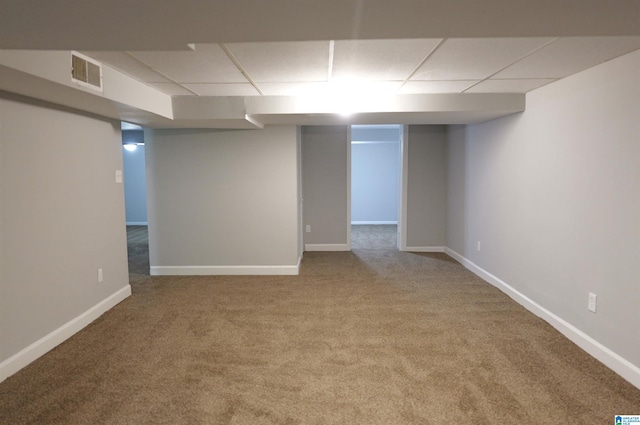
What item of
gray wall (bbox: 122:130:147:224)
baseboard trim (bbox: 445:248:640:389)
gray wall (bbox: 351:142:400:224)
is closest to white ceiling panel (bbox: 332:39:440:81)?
baseboard trim (bbox: 445:248:640:389)

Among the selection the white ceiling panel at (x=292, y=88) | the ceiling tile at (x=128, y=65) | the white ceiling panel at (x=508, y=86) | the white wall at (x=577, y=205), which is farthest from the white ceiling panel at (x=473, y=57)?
Result: the ceiling tile at (x=128, y=65)

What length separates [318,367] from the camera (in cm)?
263

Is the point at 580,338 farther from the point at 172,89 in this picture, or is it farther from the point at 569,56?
the point at 172,89

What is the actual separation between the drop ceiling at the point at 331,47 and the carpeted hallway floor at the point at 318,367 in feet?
6.26

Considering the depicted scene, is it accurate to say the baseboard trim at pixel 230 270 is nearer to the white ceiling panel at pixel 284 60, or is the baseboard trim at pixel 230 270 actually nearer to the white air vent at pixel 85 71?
the white ceiling panel at pixel 284 60

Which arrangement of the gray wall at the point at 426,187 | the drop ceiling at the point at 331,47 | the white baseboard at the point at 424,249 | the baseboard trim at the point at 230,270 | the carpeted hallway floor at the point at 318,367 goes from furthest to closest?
the white baseboard at the point at 424,249 < the gray wall at the point at 426,187 < the baseboard trim at the point at 230,270 < the carpeted hallway floor at the point at 318,367 < the drop ceiling at the point at 331,47

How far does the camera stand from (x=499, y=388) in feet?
7.72

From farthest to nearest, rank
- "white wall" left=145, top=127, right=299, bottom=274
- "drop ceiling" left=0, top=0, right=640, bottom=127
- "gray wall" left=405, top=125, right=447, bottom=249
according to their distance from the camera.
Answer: "gray wall" left=405, top=125, right=447, bottom=249, "white wall" left=145, top=127, right=299, bottom=274, "drop ceiling" left=0, top=0, right=640, bottom=127

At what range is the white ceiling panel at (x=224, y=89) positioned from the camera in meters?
3.28

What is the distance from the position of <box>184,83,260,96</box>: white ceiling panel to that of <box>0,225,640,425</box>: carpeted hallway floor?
2.09 metres

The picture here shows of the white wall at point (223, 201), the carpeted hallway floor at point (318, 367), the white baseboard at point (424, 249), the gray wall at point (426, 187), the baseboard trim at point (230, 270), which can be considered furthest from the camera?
the white baseboard at point (424, 249)

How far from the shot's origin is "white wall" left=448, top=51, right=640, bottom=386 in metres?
2.43

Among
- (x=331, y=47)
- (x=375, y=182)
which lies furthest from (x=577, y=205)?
(x=375, y=182)

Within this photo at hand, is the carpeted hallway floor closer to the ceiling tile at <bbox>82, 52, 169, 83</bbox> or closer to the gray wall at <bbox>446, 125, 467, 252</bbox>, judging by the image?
the gray wall at <bbox>446, 125, 467, 252</bbox>
